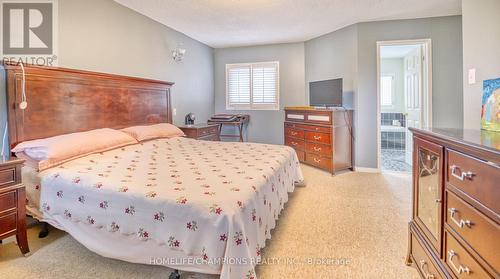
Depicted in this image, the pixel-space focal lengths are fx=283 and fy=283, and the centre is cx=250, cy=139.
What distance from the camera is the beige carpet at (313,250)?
188 cm

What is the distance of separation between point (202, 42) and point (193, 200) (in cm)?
461

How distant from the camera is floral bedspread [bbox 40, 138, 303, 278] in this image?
151 centimetres

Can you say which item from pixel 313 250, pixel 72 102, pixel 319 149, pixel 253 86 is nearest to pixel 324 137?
pixel 319 149

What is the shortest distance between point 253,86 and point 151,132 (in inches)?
121

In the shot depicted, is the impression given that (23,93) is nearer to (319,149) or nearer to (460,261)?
(460,261)

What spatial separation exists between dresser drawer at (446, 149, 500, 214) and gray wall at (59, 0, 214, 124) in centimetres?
332

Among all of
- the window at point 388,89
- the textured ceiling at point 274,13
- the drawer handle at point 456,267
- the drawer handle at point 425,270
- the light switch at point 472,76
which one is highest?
the textured ceiling at point 274,13

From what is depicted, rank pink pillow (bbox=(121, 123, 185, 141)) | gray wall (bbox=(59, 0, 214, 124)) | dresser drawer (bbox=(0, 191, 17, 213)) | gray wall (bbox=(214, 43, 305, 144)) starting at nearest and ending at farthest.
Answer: dresser drawer (bbox=(0, 191, 17, 213)) < gray wall (bbox=(59, 0, 214, 124)) < pink pillow (bbox=(121, 123, 185, 141)) < gray wall (bbox=(214, 43, 305, 144))

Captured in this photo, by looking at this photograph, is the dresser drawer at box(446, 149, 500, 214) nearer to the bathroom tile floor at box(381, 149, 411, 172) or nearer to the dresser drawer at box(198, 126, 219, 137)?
the dresser drawer at box(198, 126, 219, 137)

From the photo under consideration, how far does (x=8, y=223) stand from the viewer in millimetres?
1994

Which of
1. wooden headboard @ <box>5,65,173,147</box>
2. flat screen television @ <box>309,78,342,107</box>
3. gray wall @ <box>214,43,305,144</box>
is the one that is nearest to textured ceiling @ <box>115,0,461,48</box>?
gray wall @ <box>214,43,305,144</box>

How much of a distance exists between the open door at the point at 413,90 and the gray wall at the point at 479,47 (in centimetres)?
226

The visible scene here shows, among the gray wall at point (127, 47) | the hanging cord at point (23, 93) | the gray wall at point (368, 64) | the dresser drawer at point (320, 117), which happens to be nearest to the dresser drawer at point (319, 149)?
the dresser drawer at point (320, 117)

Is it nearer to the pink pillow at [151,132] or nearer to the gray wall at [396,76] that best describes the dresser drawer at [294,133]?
the pink pillow at [151,132]
